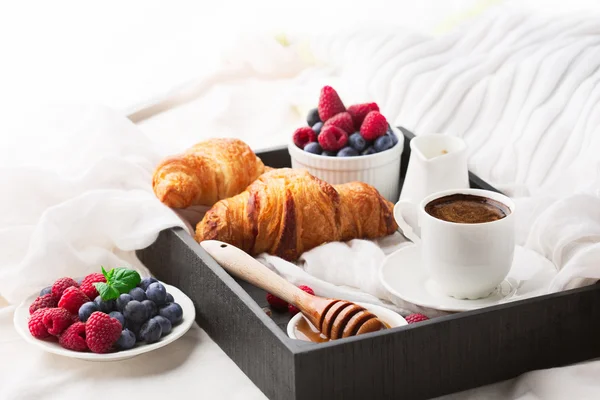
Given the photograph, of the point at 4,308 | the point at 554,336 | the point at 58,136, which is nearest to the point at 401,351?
the point at 554,336

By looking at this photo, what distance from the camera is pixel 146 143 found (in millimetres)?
1901

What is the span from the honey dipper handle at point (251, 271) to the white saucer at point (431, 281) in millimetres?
143

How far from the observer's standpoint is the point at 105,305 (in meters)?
1.37

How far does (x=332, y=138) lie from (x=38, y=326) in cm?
66

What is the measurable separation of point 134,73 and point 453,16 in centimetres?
95

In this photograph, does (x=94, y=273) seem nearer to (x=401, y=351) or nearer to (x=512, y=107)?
(x=401, y=351)

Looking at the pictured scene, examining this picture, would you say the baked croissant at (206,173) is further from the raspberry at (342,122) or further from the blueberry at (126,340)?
the blueberry at (126,340)

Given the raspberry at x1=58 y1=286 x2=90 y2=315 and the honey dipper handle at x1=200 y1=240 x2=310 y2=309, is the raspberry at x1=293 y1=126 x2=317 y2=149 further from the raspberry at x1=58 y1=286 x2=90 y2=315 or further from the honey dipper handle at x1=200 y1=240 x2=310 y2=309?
the raspberry at x1=58 y1=286 x2=90 y2=315

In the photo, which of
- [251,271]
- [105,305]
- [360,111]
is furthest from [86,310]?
[360,111]

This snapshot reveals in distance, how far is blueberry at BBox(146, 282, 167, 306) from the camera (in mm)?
1377

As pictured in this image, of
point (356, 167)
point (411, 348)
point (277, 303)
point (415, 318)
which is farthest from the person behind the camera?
point (356, 167)

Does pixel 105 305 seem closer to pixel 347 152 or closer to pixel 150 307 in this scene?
pixel 150 307

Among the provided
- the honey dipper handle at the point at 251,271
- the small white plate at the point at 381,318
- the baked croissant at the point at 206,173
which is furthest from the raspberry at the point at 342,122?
the small white plate at the point at 381,318

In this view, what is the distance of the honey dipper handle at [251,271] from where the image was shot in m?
1.34
